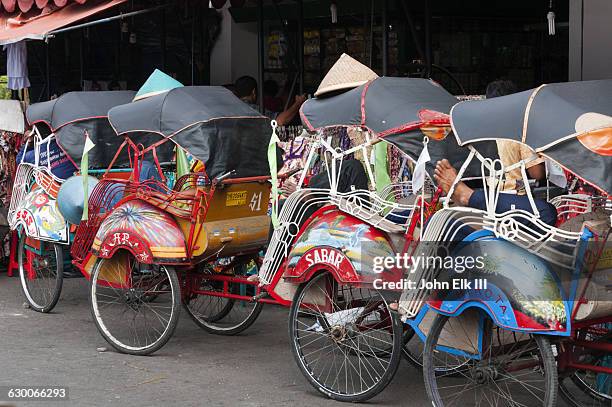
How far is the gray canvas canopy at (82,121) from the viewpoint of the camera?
321 inches

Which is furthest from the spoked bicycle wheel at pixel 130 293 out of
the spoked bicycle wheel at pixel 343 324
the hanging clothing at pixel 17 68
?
the hanging clothing at pixel 17 68

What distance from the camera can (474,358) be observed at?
5.13 meters

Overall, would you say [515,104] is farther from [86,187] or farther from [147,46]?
[147,46]

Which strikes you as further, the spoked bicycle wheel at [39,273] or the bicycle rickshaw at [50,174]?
the spoked bicycle wheel at [39,273]

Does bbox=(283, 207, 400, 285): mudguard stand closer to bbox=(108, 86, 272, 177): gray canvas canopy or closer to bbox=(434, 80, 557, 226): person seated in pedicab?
bbox=(434, 80, 557, 226): person seated in pedicab

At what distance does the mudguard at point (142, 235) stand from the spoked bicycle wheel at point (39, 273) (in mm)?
1624

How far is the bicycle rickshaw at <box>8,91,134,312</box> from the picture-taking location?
8.20 meters

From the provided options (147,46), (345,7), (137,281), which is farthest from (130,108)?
(147,46)

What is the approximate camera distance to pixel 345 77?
20.4ft

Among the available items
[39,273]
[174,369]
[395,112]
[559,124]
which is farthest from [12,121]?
[559,124]

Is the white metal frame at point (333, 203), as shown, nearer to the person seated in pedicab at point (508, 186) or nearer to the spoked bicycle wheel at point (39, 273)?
the person seated in pedicab at point (508, 186)

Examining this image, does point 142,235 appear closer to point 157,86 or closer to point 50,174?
point 157,86

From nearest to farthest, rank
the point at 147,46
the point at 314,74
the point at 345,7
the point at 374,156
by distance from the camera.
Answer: the point at 374,156 < the point at 345,7 < the point at 314,74 < the point at 147,46

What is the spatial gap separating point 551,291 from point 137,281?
11.7ft
